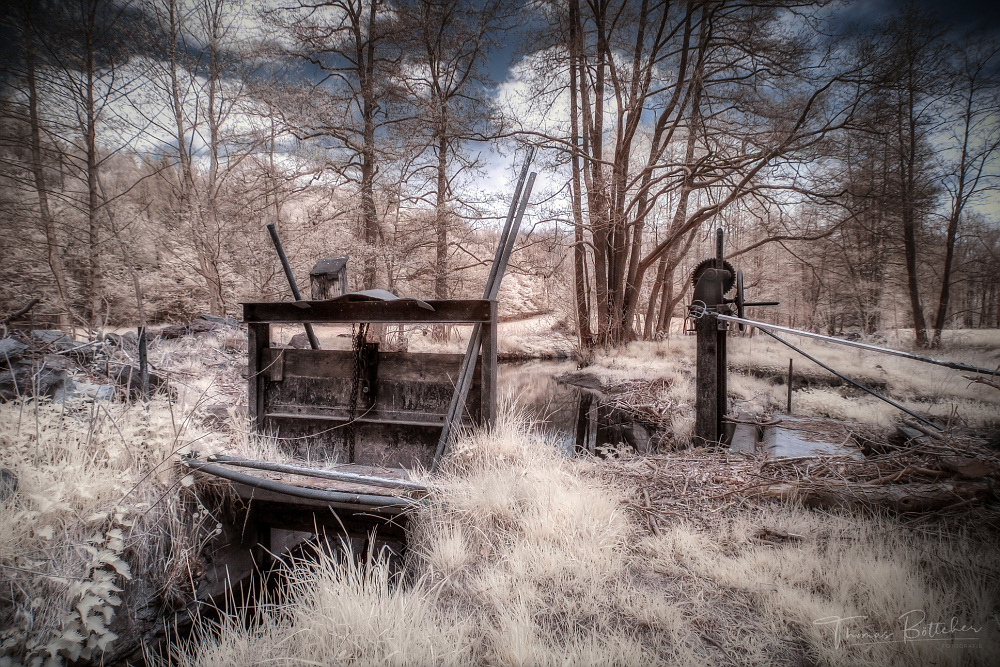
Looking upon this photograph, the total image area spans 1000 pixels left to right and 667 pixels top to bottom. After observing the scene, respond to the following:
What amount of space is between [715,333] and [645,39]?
12325mm

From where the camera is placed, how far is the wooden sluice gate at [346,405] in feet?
11.8

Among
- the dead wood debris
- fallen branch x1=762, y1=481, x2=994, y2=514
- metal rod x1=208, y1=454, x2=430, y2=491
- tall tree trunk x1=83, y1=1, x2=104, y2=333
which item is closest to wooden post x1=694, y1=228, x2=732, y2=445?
the dead wood debris

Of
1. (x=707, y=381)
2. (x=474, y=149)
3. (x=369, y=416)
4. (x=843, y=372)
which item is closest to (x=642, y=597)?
Result: (x=707, y=381)

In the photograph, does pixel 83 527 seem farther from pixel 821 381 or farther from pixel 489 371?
pixel 821 381

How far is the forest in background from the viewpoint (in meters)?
7.75

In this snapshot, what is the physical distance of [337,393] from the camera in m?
5.67

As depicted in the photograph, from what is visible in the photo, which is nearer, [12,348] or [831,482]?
[831,482]

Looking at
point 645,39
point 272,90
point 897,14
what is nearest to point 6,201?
point 272,90

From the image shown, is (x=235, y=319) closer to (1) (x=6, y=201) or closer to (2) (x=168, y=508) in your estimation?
(1) (x=6, y=201)

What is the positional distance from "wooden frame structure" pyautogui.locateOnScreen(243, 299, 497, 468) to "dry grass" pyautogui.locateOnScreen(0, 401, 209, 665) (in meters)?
1.98

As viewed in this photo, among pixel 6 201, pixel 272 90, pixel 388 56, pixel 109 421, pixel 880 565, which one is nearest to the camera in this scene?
pixel 880 565

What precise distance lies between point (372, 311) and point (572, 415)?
17.9ft

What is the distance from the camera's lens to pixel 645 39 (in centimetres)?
1233

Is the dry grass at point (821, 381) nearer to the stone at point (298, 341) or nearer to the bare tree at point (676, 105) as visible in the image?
the bare tree at point (676, 105)
